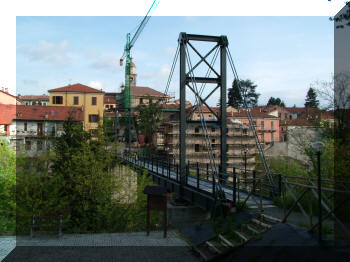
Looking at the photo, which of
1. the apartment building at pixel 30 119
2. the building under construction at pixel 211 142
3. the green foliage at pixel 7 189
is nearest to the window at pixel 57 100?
the apartment building at pixel 30 119

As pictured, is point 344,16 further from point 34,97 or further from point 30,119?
point 34,97

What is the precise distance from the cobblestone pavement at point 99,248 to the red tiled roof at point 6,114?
34334 millimetres

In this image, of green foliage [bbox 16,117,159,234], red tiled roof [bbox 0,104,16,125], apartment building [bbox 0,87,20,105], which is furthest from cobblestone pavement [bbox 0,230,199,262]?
apartment building [bbox 0,87,20,105]

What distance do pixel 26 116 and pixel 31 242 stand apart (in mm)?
37081

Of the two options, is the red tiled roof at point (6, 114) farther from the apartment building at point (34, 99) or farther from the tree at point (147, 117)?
the apartment building at point (34, 99)

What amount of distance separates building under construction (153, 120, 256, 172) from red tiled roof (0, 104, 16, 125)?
18574mm

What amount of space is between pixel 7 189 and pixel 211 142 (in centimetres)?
3289

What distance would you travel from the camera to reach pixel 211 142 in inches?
1893

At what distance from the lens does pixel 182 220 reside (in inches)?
666

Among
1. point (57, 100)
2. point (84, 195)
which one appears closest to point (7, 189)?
point (84, 195)

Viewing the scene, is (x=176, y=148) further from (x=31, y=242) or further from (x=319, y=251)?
(x=319, y=251)

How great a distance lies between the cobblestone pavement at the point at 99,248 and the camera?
32.1ft

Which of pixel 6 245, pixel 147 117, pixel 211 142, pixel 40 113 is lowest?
pixel 6 245
